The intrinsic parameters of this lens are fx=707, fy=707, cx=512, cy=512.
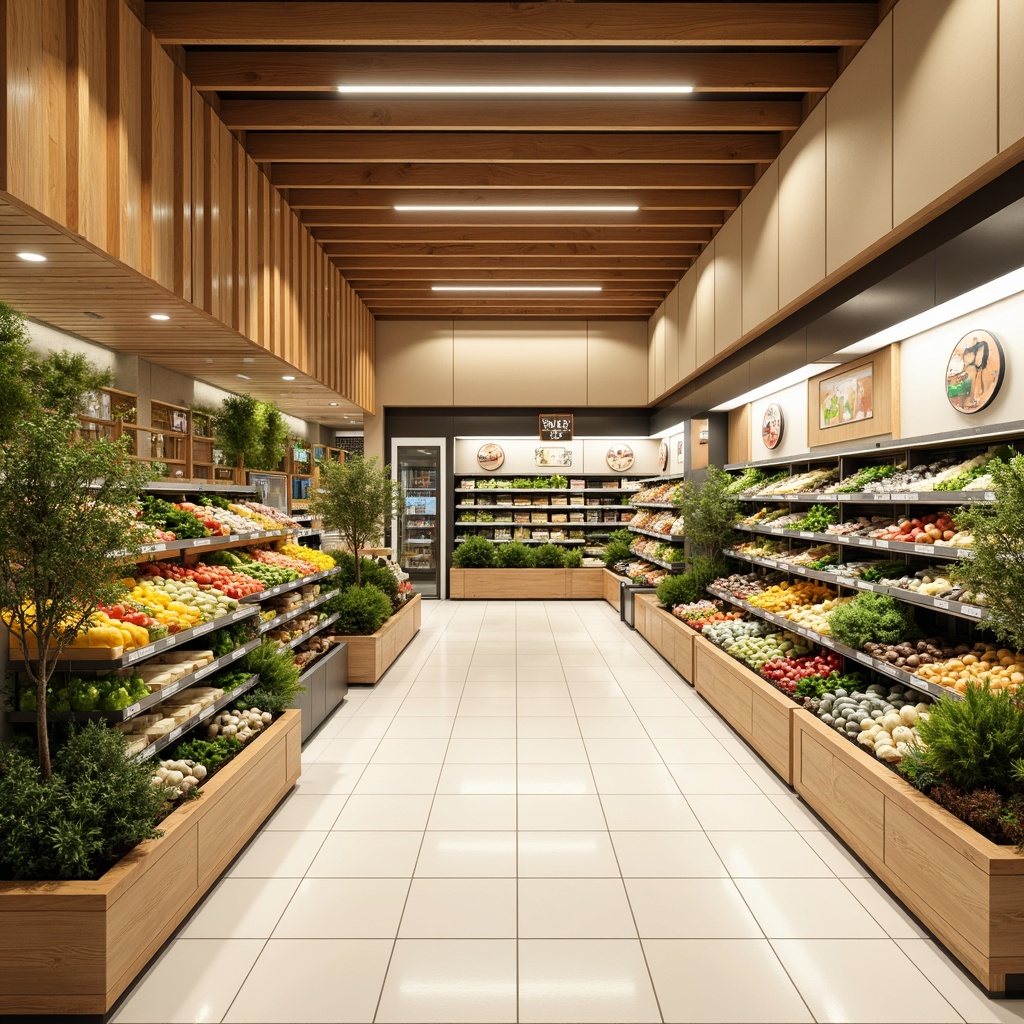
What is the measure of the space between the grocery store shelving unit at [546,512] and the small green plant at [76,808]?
10271 millimetres

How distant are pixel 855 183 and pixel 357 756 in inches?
187

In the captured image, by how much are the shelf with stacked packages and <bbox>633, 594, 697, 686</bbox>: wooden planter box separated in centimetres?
369

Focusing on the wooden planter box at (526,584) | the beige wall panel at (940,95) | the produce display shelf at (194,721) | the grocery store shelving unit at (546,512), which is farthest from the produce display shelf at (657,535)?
the produce display shelf at (194,721)

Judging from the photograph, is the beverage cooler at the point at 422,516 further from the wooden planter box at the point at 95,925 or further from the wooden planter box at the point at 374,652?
the wooden planter box at the point at 95,925

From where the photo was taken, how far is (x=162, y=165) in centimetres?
439

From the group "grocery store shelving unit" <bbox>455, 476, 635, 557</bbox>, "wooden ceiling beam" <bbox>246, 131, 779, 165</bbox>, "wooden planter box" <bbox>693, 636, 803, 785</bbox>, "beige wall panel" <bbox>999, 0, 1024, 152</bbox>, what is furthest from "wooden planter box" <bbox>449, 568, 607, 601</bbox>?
"beige wall panel" <bbox>999, 0, 1024, 152</bbox>

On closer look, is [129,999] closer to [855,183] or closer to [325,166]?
[855,183]

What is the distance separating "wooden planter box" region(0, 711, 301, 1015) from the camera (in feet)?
7.29

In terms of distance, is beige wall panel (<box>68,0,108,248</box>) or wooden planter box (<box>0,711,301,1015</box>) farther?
beige wall panel (<box>68,0,108,248</box>)

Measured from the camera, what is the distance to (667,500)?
10023 millimetres

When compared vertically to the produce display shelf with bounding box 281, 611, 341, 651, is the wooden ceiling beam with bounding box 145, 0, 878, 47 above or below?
above

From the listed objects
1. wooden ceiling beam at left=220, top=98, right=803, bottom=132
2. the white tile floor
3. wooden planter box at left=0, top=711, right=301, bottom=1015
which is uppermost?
wooden ceiling beam at left=220, top=98, right=803, bottom=132

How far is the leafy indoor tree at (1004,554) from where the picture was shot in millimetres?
2453

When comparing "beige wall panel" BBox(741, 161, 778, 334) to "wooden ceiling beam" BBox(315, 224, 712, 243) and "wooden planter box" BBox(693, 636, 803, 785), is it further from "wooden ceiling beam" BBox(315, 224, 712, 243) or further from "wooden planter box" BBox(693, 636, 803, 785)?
"wooden planter box" BBox(693, 636, 803, 785)
